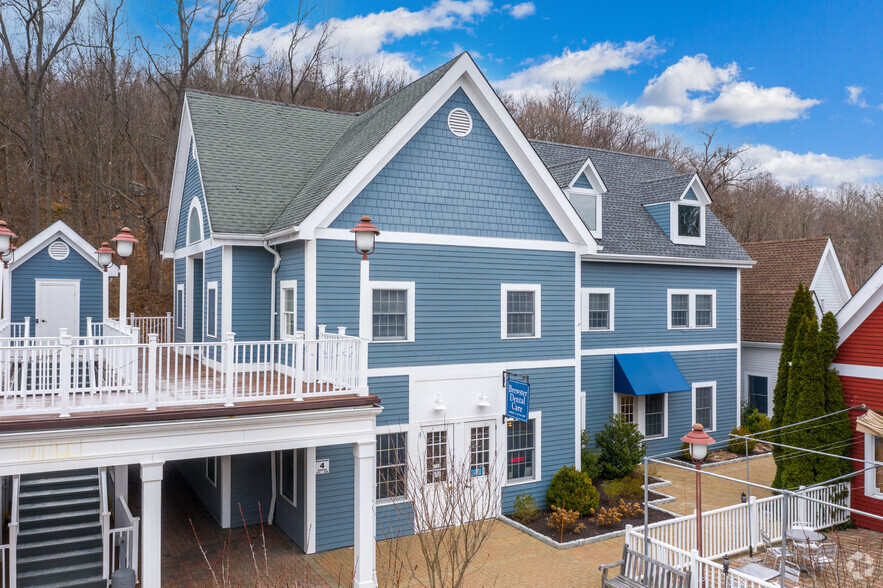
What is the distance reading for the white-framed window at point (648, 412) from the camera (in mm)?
19625

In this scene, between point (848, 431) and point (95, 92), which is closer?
point (848, 431)

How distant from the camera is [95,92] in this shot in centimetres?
3334

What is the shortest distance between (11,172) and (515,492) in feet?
102

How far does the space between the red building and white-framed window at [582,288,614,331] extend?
236 inches

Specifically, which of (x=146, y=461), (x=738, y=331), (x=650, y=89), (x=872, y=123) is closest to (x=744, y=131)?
(x=872, y=123)

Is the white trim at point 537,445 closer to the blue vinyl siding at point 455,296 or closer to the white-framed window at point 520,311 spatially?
the blue vinyl siding at point 455,296

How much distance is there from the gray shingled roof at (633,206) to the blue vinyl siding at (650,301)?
576mm

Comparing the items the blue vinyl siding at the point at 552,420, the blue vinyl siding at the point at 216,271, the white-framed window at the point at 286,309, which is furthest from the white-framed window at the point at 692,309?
the blue vinyl siding at the point at 216,271

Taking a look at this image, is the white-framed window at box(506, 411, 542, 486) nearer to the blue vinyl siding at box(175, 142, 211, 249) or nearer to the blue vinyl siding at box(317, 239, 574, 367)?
the blue vinyl siding at box(317, 239, 574, 367)

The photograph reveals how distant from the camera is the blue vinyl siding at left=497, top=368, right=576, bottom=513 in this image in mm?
15477

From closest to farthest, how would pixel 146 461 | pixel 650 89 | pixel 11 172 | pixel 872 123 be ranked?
pixel 146 461, pixel 11 172, pixel 872 123, pixel 650 89

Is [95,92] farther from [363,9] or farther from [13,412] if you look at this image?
[13,412]

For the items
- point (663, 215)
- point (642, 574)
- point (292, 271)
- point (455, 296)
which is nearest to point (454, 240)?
point (455, 296)

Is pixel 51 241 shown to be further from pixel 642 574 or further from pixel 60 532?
pixel 642 574
